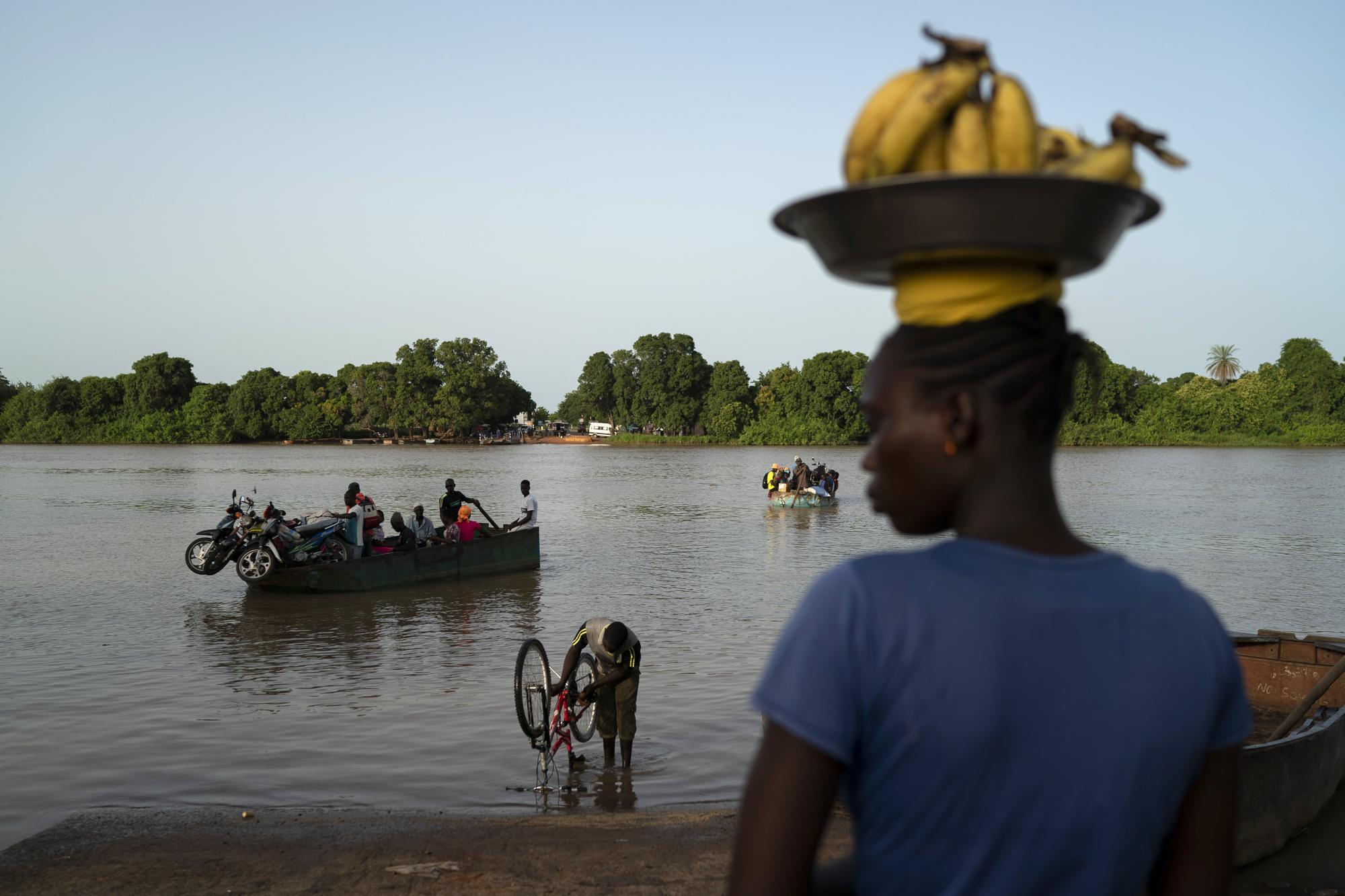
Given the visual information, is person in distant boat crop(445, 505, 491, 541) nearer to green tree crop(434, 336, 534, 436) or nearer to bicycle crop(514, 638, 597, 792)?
bicycle crop(514, 638, 597, 792)

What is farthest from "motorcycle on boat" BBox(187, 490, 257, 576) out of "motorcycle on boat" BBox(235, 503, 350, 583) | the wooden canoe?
the wooden canoe

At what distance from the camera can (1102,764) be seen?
57.0 inches

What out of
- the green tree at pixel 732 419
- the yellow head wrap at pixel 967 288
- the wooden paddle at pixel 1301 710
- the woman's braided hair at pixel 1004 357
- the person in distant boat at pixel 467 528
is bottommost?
the wooden paddle at pixel 1301 710

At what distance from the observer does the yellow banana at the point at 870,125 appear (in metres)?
1.61

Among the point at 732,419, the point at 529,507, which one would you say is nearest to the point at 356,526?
the point at 529,507

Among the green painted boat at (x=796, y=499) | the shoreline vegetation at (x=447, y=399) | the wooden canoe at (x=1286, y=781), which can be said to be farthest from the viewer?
the shoreline vegetation at (x=447, y=399)

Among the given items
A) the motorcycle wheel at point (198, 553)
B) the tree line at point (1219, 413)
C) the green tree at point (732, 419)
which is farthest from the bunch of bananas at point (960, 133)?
the green tree at point (732, 419)

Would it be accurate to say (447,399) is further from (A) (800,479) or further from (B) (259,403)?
(A) (800,479)

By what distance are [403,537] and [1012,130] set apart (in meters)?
20.1

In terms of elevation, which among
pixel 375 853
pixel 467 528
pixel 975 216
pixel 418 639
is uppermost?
pixel 975 216

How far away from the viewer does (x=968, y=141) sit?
5.15ft

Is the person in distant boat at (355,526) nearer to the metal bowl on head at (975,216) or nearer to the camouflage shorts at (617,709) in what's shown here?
the camouflage shorts at (617,709)

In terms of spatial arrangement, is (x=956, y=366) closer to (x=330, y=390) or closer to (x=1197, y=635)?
(x=1197, y=635)

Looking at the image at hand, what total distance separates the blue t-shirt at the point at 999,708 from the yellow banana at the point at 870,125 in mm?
590
